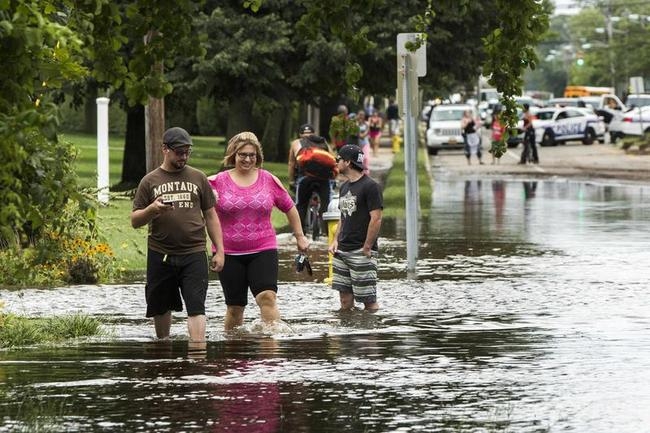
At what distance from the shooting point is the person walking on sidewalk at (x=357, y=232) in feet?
47.3

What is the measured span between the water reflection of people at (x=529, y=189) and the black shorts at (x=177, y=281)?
75.8 feet

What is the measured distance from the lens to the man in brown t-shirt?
11.7 metres

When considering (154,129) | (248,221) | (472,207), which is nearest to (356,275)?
(248,221)

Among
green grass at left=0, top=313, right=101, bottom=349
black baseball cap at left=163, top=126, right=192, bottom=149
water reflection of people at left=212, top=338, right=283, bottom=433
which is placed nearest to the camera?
water reflection of people at left=212, top=338, right=283, bottom=433

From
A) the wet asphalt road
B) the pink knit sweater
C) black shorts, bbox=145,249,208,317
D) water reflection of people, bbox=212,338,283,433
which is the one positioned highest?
the pink knit sweater

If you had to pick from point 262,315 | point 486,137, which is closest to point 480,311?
point 262,315

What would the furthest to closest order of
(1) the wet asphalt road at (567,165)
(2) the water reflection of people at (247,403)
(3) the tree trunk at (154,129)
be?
(1) the wet asphalt road at (567,165) < (3) the tree trunk at (154,129) < (2) the water reflection of people at (247,403)

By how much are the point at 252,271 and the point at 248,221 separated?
0.39 metres

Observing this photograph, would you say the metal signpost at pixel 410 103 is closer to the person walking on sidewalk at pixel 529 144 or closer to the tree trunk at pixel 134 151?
the tree trunk at pixel 134 151

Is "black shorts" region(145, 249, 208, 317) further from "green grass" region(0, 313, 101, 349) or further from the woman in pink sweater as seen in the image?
"green grass" region(0, 313, 101, 349)

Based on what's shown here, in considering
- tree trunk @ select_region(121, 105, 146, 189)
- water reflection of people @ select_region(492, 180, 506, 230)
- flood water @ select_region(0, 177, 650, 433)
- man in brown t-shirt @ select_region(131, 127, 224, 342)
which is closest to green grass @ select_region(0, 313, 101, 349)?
flood water @ select_region(0, 177, 650, 433)

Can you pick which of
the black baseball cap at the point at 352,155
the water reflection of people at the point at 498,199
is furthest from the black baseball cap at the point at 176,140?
the water reflection of people at the point at 498,199

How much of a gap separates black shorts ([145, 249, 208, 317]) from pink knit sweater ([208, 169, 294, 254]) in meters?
0.54

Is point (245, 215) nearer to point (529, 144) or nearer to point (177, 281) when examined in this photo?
point (177, 281)
